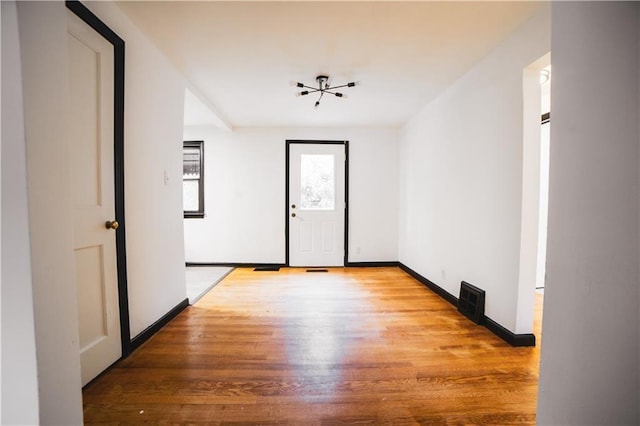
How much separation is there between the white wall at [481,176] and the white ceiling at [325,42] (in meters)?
0.19

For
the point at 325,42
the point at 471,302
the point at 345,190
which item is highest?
the point at 325,42

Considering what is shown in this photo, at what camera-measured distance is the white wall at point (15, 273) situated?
65 centimetres

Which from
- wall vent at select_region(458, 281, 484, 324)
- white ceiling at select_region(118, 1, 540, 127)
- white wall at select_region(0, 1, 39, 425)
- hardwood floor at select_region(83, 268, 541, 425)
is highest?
white ceiling at select_region(118, 1, 540, 127)

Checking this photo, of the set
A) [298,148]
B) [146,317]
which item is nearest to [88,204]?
[146,317]

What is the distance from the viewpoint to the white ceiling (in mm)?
1812

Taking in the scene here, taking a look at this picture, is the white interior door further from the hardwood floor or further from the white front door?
the white front door

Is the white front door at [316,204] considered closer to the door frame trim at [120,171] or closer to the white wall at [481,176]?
the white wall at [481,176]

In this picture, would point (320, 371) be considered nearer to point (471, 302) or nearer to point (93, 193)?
point (471, 302)

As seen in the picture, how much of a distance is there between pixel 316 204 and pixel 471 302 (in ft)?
9.18

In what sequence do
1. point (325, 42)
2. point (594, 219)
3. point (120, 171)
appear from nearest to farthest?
point (594, 219) < point (120, 171) < point (325, 42)

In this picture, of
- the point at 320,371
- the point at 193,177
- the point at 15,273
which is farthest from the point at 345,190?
the point at 15,273

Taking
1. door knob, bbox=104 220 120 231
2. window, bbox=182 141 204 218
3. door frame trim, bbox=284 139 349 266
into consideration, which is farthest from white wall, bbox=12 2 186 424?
window, bbox=182 141 204 218

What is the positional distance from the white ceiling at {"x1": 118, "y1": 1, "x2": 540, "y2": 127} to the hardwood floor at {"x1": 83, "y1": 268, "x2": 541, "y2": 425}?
7.57 feet

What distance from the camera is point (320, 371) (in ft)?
5.60
